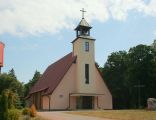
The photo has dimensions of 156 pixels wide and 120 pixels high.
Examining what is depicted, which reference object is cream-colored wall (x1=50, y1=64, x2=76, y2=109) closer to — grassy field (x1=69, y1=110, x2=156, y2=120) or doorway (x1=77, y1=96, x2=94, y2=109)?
doorway (x1=77, y1=96, x2=94, y2=109)

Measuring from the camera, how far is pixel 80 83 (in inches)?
1849

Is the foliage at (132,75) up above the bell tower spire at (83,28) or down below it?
below

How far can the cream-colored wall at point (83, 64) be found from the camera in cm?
4706

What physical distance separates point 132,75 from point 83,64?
13.2 metres

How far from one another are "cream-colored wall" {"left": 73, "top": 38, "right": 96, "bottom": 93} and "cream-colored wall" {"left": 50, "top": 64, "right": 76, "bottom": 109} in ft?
2.54

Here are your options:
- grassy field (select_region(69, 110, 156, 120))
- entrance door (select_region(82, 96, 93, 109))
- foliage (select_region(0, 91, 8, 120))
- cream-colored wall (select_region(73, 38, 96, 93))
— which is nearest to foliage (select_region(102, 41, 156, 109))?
entrance door (select_region(82, 96, 93, 109))

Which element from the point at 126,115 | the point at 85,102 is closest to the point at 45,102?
the point at 85,102

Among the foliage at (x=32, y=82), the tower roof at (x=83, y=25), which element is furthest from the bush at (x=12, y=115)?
the foliage at (x=32, y=82)

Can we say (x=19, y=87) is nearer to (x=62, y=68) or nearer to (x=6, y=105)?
(x=62, y=68)

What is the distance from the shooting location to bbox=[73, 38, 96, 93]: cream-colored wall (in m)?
47.1

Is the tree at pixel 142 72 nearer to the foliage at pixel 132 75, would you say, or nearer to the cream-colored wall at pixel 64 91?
the foliage at pixel 132 75

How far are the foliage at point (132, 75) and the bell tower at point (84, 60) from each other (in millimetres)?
10800

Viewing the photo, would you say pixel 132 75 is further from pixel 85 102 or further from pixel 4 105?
pixel 4 105

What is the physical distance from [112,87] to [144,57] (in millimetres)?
8720
